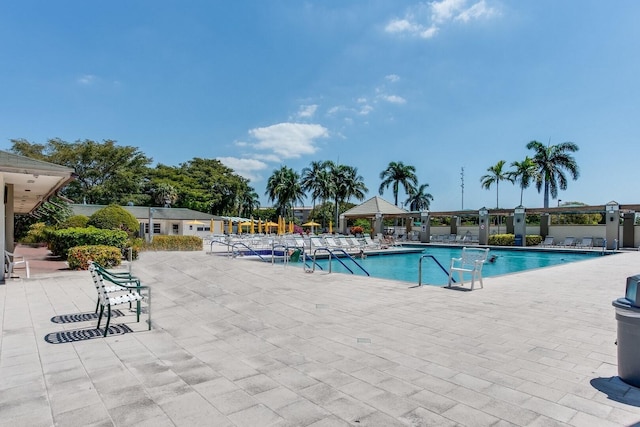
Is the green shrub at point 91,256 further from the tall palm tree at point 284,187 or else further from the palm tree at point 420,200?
the palm tree at point 420,200

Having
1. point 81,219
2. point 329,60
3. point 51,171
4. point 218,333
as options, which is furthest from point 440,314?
point 81,219

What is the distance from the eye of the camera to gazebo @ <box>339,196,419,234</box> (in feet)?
109

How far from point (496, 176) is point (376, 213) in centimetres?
1184

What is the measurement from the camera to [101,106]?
2869 cm

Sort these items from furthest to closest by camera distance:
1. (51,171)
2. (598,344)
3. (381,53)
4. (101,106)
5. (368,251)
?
(101,106)
(368,251)
(381,53)
(51,171)
(598,344)

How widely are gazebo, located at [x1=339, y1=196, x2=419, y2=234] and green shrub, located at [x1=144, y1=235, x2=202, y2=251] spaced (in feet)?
58.9

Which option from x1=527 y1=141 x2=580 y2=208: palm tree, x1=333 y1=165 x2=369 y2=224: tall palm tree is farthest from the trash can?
x1=333 y1=165 x2=369 y2=224: tall palm tree

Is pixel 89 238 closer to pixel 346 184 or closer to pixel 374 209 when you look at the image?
pixel 374 209

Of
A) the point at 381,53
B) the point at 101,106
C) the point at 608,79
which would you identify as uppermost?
the point at 101,106

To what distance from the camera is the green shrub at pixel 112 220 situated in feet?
49.9

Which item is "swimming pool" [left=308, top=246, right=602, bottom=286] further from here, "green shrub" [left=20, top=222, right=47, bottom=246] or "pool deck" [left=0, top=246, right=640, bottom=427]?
"green shrub" [left=20, top=222, right=47, bottom=246]

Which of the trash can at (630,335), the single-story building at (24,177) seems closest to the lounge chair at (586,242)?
the trash can at (630,335)

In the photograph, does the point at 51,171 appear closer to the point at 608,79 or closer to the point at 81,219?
the point at 81,219

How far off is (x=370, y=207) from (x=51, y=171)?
3023cm
